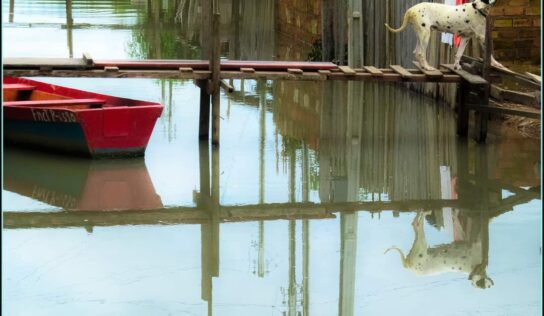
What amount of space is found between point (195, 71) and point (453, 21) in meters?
3.16

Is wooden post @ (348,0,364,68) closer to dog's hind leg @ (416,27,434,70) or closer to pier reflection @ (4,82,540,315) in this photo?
pier reflection @ (4,82,540,315)

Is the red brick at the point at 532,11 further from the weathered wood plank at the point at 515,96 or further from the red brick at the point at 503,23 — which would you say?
the weathered wood plank at the point at 515,96

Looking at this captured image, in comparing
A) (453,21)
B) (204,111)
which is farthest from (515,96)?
(204,111)

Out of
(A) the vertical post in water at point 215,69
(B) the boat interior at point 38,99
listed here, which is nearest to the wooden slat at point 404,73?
(A) the vertical post in water at point 215,69

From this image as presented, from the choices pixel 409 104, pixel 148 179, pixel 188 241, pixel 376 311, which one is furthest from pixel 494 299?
pixel 409 104

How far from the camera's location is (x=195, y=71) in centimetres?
1277

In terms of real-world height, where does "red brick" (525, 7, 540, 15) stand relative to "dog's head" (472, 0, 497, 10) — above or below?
below

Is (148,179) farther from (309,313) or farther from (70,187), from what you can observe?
(309,313)

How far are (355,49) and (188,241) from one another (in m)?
9.03

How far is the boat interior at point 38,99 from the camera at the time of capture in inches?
505

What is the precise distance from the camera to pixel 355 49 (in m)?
17.6

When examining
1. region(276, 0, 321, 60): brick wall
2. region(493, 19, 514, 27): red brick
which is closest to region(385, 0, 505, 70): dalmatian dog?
region(493, 19, 514, 27): red brick

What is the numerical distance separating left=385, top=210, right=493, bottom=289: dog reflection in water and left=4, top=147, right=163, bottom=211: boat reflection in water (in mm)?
2656

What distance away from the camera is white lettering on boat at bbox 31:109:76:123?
12.1 meters
